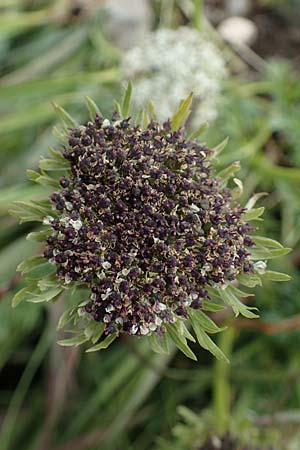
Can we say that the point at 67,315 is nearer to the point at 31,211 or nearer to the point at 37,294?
the point at 37,294

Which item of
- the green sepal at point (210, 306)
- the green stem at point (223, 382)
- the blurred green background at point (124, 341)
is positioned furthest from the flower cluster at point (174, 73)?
the green sepal at point (210, 306)

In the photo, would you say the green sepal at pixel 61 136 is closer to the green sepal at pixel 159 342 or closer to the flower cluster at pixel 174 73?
the green sepal at pixel 159 342


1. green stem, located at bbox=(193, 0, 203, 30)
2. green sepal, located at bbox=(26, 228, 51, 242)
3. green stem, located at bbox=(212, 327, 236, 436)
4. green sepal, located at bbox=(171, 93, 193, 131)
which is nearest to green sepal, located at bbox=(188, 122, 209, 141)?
green sepal, located at bbox=(171, 93, 193, 131)

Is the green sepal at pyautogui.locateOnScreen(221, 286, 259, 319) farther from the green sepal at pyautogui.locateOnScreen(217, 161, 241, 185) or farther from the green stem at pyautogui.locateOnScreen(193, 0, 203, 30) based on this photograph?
the green stem at pyautogui.locateOnScreen(193, 0, 203, 30)

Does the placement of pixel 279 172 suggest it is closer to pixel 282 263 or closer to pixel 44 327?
pixel 282 263

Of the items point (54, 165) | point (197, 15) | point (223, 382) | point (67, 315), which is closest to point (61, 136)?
point (54, 165)

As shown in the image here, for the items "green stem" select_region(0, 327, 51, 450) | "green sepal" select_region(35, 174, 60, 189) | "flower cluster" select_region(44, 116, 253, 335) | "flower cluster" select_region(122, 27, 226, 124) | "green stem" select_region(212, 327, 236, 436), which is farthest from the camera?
"green stem" select_region(0, 327, 51, 450)
